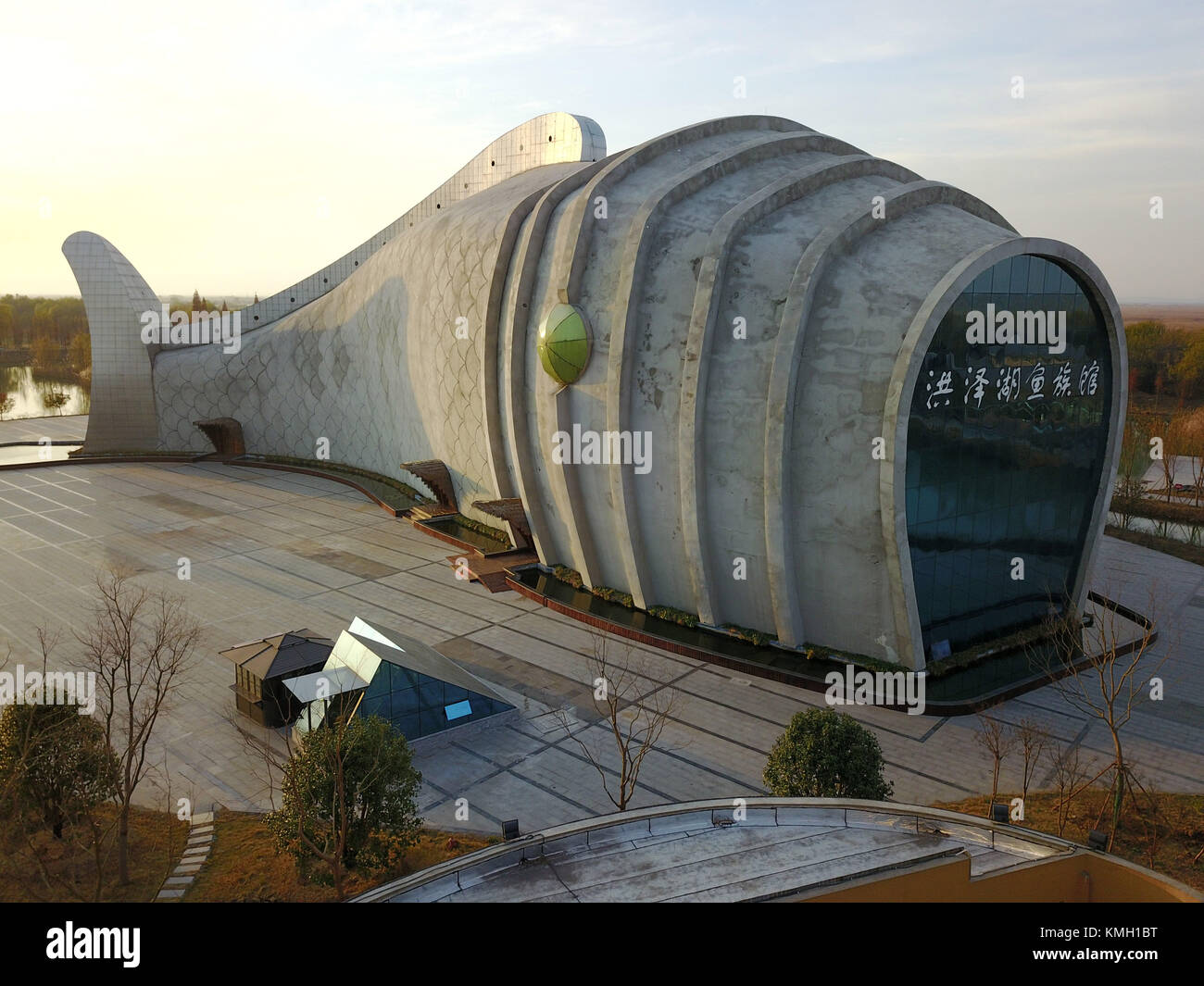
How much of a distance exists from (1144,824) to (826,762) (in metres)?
5.65

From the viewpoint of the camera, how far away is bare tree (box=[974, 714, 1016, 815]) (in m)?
15.2

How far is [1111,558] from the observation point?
29.5m

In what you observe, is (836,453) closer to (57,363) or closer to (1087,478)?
(1087,478)

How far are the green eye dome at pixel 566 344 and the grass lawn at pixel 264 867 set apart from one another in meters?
12.1

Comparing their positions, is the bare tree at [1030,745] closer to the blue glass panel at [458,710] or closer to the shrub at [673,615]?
the shrub at [673,615]

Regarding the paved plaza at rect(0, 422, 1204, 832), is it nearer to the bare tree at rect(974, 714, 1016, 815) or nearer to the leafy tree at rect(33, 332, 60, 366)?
the bare tree at rect(974, 714, 1016, 815)

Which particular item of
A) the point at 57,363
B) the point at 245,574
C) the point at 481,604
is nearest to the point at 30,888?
the point at 481,604

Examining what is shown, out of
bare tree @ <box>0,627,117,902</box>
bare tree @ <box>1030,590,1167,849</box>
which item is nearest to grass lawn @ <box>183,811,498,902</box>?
bare tree @ <box>0,627,117,902</box>

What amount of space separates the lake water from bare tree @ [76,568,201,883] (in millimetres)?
45560

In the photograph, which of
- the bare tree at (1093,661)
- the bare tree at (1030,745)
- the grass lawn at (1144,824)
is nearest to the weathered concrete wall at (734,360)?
the bare tree at (1093,661)

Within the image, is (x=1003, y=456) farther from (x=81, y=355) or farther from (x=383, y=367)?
(x=81, y=355)

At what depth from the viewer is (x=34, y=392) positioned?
86.9 m

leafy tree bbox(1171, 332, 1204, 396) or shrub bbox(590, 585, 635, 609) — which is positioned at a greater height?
leafy tree bbox(1171, 332, 1204, 396)

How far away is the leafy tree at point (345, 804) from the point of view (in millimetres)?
12461
